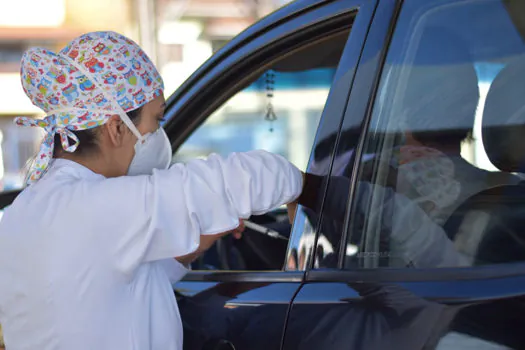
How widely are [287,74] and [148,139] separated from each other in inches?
41.9

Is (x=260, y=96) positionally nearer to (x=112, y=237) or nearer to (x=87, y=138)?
(x=87, y=138)

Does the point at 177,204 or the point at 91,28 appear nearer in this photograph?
the point at 177,204

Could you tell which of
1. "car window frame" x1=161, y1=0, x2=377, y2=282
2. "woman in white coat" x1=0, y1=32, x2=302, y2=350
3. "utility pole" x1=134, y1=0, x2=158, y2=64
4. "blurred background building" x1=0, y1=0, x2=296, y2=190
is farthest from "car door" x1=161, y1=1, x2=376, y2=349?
"utility pole" x1=134, y1=0, x2=158, y2=64

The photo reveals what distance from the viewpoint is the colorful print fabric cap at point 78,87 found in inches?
64.2

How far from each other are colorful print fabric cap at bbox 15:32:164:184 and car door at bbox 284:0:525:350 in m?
0.46

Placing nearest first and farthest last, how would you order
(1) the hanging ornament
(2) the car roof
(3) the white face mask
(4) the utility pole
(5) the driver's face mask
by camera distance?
(5) the driver's face mask → (3) the white face mask → (2) the car roof → (1) the hanging ornament → (4) the utility pole

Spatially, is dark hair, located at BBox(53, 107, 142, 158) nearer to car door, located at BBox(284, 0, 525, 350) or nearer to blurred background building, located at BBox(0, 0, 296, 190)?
car door, located at BBox(284, 0, 525, 350)

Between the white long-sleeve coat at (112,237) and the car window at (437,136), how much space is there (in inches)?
7.6

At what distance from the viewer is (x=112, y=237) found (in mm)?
1531

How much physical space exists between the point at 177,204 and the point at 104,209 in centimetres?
14

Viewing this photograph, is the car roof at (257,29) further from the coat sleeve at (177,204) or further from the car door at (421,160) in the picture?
the coat sleeve at (177,204)

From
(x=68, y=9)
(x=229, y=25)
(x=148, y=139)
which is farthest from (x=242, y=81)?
(x=68, y=9)

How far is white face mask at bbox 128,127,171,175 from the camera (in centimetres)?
174

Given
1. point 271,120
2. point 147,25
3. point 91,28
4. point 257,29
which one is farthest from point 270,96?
point 91,28
